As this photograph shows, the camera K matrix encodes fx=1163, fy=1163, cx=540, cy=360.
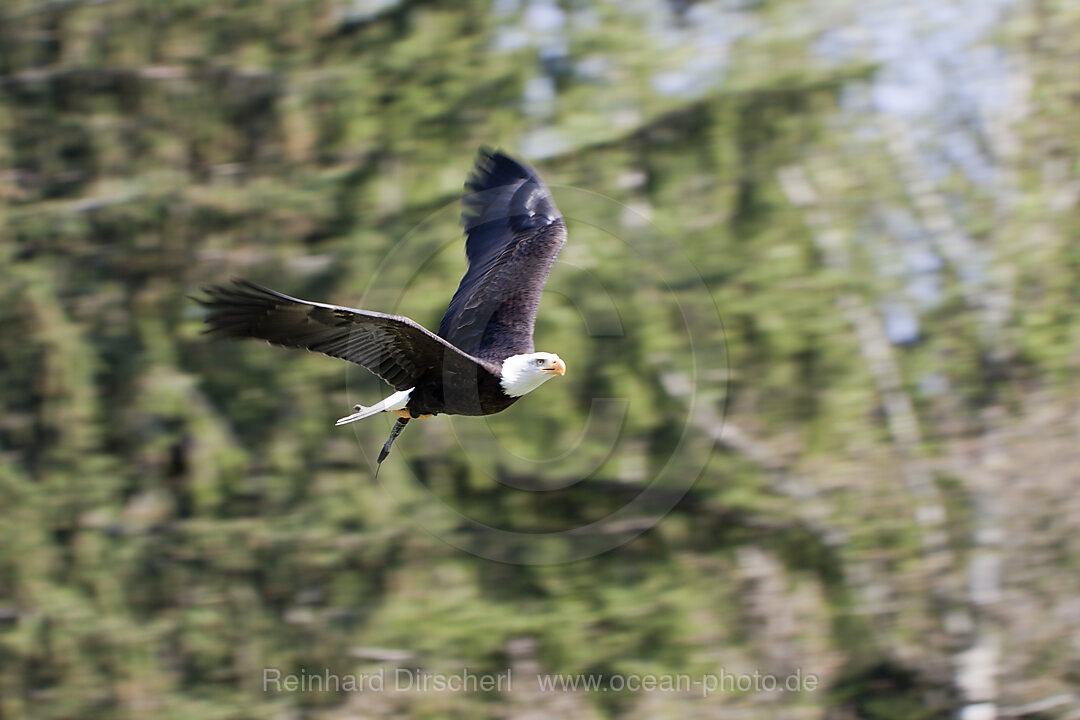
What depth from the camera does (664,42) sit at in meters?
9.26

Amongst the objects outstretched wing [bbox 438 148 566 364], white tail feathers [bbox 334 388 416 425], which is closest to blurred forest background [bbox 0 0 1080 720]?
outstretched wing [bbox 438 148 566 364]

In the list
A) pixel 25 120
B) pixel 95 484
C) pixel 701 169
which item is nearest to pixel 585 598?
pixel 701 169

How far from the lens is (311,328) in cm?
564

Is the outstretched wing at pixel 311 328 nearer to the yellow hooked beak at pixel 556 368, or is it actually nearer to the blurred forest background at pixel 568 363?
the yellow hooked beak at pixel 556 368

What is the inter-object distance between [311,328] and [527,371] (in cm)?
114

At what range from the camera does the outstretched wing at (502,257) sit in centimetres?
686

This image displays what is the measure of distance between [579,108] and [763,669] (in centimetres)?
454

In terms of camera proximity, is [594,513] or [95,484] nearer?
[594,513]

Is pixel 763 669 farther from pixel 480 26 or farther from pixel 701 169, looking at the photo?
pixel 480 26

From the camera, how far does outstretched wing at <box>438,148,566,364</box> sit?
6.86 meters

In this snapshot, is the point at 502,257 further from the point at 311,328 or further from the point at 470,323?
the point at 311,328

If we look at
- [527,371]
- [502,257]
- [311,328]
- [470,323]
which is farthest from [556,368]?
[502,257]

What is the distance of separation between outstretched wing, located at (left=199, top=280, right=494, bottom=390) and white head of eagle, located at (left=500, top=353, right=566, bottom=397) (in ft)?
0.82

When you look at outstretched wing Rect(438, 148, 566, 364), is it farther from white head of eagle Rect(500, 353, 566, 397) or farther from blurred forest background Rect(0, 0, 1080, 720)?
blurred forest background Rect(0, 0, 1080, 720)
